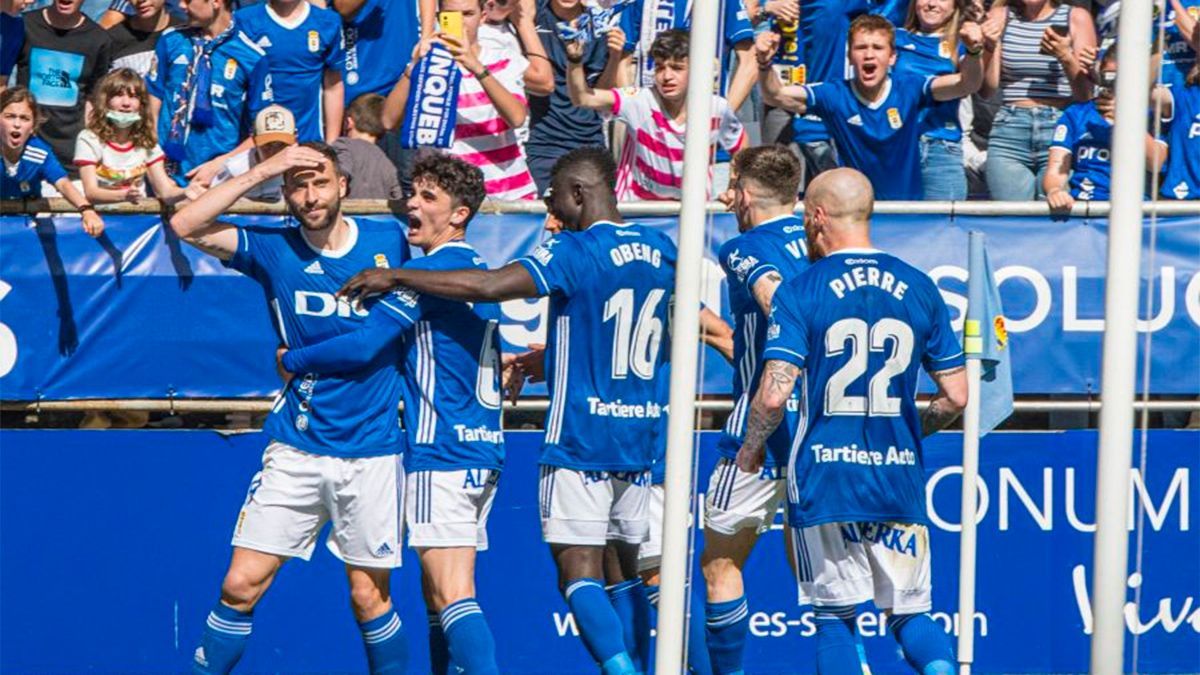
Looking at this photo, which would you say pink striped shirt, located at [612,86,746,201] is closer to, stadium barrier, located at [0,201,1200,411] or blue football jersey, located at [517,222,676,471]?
stadium barrier, located at [0,201,1200,411]

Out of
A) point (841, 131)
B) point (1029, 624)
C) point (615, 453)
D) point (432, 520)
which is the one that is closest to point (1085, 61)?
point (841, 131)

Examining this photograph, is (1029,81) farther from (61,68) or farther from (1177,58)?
(61,68)

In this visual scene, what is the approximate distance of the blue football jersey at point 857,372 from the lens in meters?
7.20

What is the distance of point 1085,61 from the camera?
10617 mm

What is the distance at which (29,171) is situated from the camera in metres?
9.81

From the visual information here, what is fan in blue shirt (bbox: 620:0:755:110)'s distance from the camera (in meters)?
10.5

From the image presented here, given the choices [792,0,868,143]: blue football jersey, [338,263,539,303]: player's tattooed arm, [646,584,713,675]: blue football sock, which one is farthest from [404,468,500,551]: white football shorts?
[792,0,868,143]: blue football jersey

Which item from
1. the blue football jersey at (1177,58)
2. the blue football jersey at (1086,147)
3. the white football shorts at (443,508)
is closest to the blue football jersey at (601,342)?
the white football shorts at (443,508)

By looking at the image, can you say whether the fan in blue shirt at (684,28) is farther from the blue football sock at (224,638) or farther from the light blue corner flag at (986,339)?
the blue football sock at (224,638)

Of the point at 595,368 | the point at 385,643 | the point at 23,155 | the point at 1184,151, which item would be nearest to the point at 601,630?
the point at 385,643

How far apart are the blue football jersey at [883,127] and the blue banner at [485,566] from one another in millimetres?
1575

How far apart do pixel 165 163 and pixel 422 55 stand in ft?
5.16

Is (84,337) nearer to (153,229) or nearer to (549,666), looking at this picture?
Answer: (153,229)

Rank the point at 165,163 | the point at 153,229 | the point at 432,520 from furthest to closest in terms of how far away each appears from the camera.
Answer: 1. the point at 165,163
2. the point at 153,229
3. the point at 432,520
